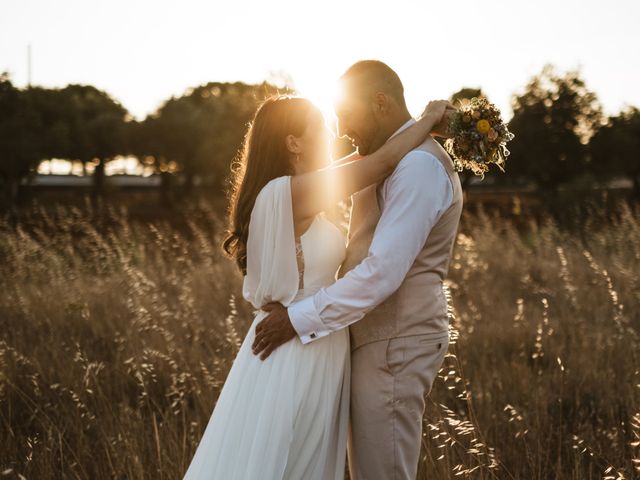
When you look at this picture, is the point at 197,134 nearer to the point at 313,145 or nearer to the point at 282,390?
the point at 313,145

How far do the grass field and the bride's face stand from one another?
109cm

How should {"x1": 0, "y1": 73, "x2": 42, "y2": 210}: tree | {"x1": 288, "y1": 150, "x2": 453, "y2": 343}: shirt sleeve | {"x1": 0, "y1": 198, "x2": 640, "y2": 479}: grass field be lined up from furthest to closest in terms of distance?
{"x1": 0, "y1": 73, "x2": 42, "y2": 210}: tree, {"x1": 0, "y1": 198, "x2": 640, "y2": 479}: grass field, {"x1": 288, "y1": 150, "x2": 453, "y2": 343}: shirt sleeve

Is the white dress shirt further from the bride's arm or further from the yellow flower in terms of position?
the yellow flower

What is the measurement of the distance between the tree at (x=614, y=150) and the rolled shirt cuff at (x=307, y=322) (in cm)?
3594

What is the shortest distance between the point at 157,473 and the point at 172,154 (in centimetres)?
3914

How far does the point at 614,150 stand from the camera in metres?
36.2

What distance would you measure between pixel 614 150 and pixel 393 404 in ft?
123

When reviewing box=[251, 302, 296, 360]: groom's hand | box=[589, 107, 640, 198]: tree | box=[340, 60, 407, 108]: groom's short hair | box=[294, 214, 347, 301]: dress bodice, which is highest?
box=[589, 107, 640, 198]: tree

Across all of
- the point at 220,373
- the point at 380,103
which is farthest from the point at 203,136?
the point at 380,103

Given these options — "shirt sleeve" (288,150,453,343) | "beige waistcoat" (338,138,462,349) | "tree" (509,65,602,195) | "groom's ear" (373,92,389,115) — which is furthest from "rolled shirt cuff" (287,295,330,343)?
"tree" (509,65,602,195)

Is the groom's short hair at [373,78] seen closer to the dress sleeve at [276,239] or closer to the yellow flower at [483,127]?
the yellow flower at [483,127]

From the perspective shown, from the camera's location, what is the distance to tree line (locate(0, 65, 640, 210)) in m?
27.3

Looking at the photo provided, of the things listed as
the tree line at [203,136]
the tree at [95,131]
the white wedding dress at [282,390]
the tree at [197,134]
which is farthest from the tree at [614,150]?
the white wedding dress at [282,390]

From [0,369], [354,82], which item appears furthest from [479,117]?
[0,369]
